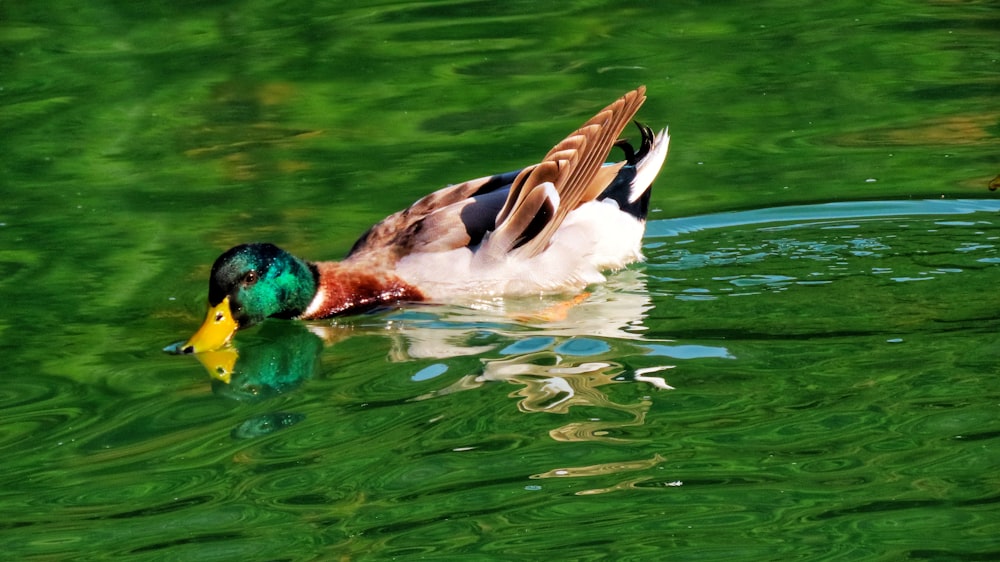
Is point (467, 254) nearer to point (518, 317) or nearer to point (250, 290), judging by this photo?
point (518, 317)

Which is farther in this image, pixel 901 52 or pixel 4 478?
pixel 901 52

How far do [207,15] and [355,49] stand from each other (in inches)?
81.9

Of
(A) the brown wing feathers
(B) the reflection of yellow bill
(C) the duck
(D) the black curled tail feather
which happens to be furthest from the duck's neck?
(D) the black curled tail feather

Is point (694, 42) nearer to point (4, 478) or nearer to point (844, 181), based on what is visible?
point (844, 181)

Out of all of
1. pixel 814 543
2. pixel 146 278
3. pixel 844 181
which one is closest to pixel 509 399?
pixel 814 543

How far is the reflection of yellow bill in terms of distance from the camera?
758 centimetres

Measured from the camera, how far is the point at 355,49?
1390 centimetres

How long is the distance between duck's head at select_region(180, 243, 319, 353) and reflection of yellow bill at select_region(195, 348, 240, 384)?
0.04 metres

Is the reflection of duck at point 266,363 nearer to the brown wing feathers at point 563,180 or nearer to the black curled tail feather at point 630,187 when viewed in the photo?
the brown wing feathers at point 563,180

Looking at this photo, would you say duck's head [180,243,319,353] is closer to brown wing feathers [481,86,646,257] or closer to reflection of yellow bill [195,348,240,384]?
→ reflection of yellow bill [195,348,240,384]

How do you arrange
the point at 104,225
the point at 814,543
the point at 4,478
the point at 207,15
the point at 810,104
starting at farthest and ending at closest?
the point at 207,15
the point at 810,104
the point at 104,225
the point at 4,478
the point at 814,543

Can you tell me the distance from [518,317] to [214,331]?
1.55 m

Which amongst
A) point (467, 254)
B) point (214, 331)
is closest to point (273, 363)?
point (214, 331)

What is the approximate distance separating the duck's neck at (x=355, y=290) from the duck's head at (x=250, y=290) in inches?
2.4
